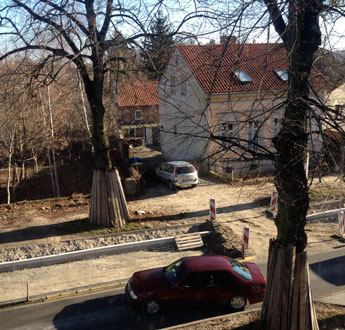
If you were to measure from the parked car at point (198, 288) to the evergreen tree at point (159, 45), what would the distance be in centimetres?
560

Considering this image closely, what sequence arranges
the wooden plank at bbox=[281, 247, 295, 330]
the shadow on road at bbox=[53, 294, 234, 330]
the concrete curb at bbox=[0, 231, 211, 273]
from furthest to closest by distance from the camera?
the concrete curb at bbox=[0, 231, 211, 273] → the shadow on road at bbox=[53, 294, 234, 330] → the wooden plank at bbox=[281, 247, 295, 330]

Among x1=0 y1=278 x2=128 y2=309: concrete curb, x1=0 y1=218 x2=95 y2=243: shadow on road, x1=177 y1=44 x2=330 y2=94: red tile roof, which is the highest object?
x1=177 y1=44 x2=330 y2=94: red tile roof

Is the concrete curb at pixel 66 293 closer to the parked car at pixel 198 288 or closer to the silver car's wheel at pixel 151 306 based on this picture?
the parked car at pixel 198 288

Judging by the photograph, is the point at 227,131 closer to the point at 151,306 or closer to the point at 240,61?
the point at 240,61

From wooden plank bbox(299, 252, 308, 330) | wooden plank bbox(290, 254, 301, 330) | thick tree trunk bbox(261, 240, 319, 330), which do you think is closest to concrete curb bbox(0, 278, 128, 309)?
thick tree trunk bbox(261, 240, 319, 330)

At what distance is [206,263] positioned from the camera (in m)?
8.81

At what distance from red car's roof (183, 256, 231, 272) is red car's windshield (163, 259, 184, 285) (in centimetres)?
16

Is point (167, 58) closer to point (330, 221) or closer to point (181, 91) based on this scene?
point (330, 221)

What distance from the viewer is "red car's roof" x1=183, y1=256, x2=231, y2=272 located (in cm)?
859

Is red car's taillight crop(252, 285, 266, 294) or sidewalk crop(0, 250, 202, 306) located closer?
red car's taillight crop(252, 285, 266, 294)

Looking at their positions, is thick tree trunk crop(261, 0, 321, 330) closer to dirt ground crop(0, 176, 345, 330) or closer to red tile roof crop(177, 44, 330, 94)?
red tile roof crop(177, 44, 330, 94)

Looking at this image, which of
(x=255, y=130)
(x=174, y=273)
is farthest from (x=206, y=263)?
(x=255, y=130)

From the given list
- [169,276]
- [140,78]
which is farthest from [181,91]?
[169,276]

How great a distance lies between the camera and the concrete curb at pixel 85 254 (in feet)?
36.1
